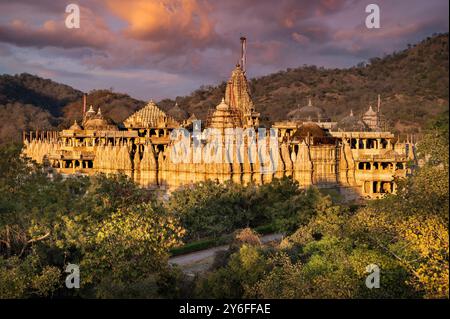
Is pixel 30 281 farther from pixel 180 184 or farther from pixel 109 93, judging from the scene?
pixel 109 93

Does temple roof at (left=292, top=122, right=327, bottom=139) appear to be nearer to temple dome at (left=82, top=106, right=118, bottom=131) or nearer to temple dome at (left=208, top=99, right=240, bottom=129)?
temple dome at (left=208, top=99, right=240, bottom=129)

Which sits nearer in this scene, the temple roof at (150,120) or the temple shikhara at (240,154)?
the temple shikhara at (240,154)

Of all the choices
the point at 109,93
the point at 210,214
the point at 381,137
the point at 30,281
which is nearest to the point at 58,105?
the point at 109,93

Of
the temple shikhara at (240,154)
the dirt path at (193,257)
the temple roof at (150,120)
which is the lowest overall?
the dirt path at (193,257)

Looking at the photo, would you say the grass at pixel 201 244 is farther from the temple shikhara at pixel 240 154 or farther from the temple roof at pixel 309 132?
the temple roof at pixel 309 132

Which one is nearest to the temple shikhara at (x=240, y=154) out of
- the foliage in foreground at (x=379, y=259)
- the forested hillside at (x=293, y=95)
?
the foliage in foreground at (x=379, y=259)

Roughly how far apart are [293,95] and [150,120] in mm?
71842

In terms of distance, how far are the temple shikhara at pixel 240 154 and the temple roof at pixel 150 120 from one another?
0.08 metres

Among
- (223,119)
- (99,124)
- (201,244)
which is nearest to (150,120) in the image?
(99,124)

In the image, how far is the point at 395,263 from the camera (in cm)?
1998

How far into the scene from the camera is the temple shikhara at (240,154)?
39031 millimetres

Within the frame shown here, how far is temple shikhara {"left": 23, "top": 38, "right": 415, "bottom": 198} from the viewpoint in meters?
39.0
